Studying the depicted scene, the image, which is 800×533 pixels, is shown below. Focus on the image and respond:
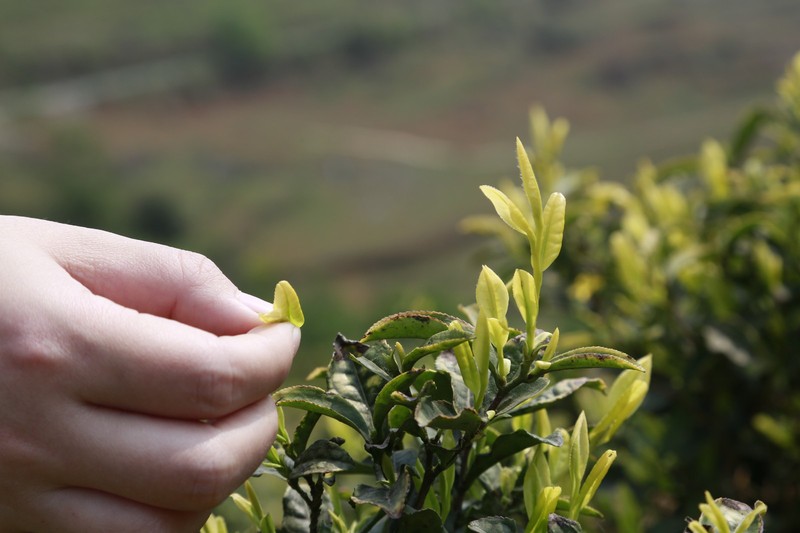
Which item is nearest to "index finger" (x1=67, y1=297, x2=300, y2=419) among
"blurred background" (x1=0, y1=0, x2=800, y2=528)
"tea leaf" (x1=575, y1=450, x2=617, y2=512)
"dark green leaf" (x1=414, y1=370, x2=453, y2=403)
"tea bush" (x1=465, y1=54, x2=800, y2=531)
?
"dark green leaf" (x1=414, y1=370, x2=453, y2=403)

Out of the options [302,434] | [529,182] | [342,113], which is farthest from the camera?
[342,113]

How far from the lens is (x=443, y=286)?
3.98 metres

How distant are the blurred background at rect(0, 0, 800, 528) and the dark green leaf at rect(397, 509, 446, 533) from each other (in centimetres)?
261

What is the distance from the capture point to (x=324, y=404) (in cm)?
59

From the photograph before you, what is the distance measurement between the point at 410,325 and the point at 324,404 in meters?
0.08

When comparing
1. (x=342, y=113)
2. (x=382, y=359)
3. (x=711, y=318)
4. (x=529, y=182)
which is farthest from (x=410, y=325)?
(x=342, y=113)

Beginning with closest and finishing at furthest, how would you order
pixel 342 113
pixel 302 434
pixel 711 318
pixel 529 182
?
pixel 529 182 < pixel 302 434 < pixel 711 318 < pixel 342 113

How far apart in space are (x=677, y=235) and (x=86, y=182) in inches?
175

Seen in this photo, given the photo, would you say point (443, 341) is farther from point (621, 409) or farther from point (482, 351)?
point (621, 409)

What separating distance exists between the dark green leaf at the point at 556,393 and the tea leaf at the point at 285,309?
16cm

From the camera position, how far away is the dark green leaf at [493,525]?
0.56m

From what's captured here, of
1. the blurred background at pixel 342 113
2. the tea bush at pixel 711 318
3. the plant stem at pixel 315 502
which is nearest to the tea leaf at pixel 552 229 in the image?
the plant stem at pixel 315 502

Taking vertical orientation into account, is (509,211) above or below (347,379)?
above

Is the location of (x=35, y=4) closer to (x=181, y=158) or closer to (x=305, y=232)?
(x=181, y=158)
